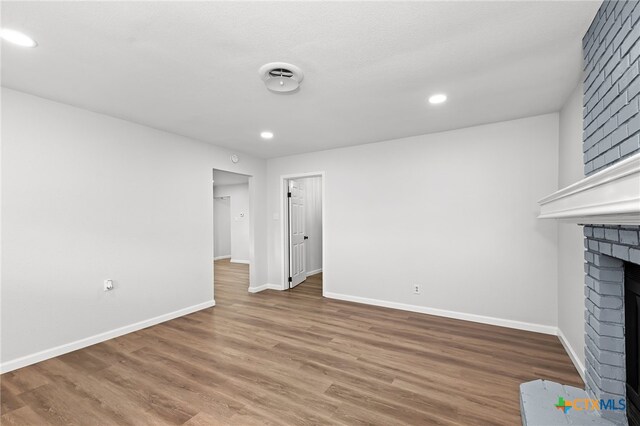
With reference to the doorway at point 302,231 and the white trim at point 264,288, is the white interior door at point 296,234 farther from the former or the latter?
the white trim at point 264,288

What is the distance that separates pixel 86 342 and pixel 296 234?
3.43 m

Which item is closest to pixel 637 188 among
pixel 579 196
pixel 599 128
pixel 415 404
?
pixel 579 196

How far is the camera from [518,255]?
130 inches

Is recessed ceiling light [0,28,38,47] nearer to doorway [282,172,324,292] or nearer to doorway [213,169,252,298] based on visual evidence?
doorway [282,172,324,292]

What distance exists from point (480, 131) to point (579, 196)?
272cm

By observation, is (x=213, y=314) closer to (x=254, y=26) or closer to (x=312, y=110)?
(x=312, y=110)

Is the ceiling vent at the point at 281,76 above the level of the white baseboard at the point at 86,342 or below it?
above

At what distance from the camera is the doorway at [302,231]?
5.28m

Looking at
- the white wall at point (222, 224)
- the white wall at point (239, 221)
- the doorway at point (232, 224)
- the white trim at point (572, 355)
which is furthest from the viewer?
the white wall at point (222, 224)

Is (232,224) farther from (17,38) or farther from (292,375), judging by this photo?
(17,38)

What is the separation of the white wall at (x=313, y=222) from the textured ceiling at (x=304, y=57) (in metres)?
3.28

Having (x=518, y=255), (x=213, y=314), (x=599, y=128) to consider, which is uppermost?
(x=599, y=128)

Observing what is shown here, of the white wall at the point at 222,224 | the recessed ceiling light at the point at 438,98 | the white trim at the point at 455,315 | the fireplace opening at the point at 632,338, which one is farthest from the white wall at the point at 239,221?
the fireplace opening at the point at 632,338

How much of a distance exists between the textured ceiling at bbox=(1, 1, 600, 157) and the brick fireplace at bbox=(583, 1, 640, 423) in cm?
28
